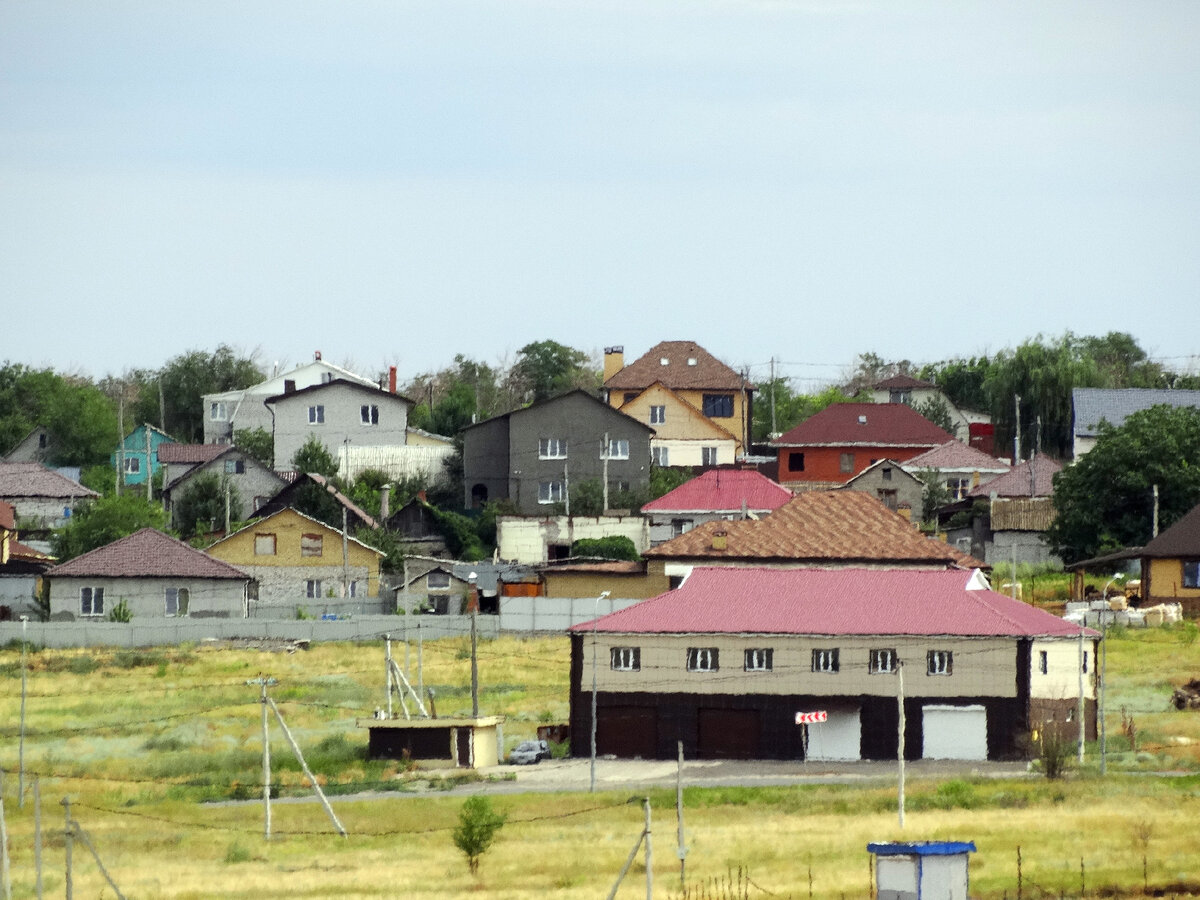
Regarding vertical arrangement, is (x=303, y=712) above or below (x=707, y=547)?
below

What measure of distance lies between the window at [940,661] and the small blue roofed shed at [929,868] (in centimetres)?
2526

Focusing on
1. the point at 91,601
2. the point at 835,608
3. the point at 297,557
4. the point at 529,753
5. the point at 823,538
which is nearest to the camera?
the point at 529,753

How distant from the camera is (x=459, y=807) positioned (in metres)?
51.0

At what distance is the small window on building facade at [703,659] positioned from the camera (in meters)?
61.8

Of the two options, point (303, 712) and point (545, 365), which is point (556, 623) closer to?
point (303, 712)

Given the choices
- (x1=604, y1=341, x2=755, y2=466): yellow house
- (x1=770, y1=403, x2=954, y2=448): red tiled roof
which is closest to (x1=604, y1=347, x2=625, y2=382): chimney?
(x1=604, y1=341, x2=755, y2=466): yellow house

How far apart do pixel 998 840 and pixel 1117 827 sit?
2.91m

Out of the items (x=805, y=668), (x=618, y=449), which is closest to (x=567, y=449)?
(x=618, y=449)

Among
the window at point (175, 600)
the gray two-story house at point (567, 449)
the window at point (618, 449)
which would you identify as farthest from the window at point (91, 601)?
the window at point (618, 449)

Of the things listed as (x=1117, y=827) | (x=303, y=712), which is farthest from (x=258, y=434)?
(x=1117, y=827)

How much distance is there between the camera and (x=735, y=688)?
61375 millimetres

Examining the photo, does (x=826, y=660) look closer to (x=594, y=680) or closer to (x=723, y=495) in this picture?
(x=594, y=680)

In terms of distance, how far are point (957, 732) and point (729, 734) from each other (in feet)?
20.8

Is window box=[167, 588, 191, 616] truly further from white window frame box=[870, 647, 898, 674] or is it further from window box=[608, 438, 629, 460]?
white window frame box=[870, 647, 898, 674]
